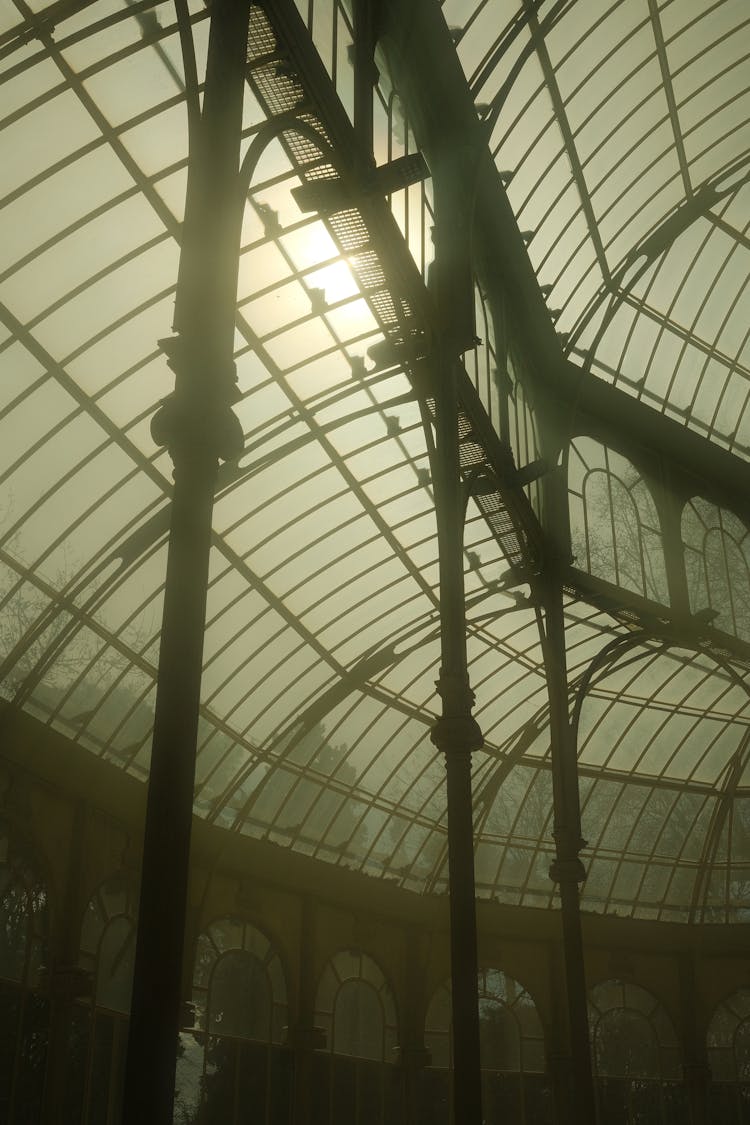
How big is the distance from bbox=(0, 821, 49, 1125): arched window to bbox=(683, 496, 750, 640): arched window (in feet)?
56.3

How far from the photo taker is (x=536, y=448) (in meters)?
27.1

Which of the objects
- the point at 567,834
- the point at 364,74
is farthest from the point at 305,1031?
the point at 364,74

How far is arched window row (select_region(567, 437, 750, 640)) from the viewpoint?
2772cm

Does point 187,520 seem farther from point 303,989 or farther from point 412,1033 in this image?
point 412,1033

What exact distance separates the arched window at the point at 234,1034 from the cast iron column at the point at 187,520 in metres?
22.7

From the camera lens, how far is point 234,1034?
30.0 m

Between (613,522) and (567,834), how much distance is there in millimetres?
9236

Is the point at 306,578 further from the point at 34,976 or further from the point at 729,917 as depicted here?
the point at 729,917

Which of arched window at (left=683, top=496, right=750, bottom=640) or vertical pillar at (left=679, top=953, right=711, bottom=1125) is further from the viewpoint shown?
vertical pillar at (left=679, top=953, right=711, bottom=1125)

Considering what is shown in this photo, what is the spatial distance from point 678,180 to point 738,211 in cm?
365

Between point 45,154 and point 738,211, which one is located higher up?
point 738,211

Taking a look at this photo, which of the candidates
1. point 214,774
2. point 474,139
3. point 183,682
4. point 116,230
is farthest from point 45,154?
point 214,774

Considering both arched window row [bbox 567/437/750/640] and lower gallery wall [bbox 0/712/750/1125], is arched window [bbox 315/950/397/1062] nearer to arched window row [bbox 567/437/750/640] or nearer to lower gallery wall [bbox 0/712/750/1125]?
lower gallery wall [bbox 0/712/750/1125]

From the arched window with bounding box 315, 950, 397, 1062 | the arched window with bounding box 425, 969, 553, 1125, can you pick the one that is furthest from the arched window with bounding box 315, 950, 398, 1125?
the arched window with bounding box 425, 969, 553, 1125
